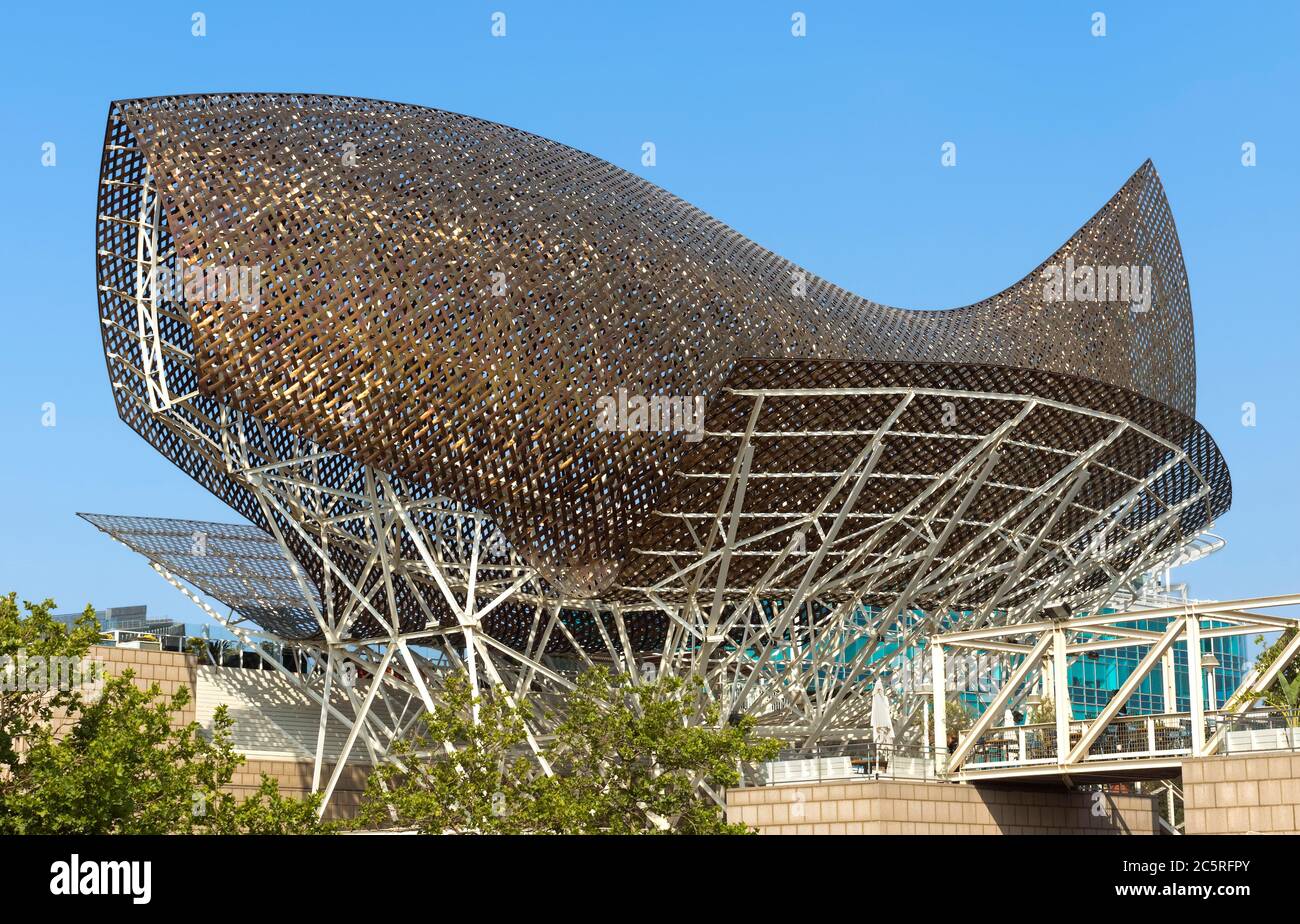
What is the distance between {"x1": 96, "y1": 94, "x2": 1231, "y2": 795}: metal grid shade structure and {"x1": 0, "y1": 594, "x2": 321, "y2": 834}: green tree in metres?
7.54

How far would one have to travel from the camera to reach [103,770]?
3450cm

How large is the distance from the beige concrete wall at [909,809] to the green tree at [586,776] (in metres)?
1.21

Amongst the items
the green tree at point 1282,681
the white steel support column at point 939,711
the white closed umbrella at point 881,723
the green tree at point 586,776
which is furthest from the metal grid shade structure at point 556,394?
the green tree at point 1282,681

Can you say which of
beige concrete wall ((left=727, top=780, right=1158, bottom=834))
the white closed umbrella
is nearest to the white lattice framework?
the white closed umbrella

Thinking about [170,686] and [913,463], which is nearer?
[913,463]

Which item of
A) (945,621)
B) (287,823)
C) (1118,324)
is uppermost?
(1118,324)

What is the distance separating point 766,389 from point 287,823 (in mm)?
14078

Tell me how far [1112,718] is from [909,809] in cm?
424

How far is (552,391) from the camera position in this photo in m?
43.5

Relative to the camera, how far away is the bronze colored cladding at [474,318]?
137 ft

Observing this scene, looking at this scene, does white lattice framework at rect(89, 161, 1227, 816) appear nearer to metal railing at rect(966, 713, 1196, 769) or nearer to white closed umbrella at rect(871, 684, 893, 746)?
white closed umbrella at rect(871, 684, 893, 746)

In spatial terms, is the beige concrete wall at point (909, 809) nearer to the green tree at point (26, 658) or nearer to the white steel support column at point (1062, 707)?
the white steel support column at point (1062, 707)

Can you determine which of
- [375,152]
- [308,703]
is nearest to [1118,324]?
[375,152]
